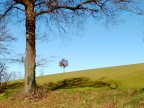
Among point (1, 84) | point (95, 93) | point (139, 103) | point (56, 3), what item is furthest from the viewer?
point (1, 84)

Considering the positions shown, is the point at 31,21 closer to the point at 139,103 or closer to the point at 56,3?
the point at 56,3

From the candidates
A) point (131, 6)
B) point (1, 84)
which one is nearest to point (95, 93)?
point (131, 6)

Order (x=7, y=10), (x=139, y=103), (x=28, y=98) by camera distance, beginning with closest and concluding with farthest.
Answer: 1. (x=139, y=103)
2. (x=28, y=98)
3. (x=7, y=10)

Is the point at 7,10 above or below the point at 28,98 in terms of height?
above

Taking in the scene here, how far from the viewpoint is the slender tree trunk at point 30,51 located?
24.8 meters

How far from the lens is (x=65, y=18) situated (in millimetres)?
25828

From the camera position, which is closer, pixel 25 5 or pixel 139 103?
pixel 139 103

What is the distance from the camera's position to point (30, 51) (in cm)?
2498

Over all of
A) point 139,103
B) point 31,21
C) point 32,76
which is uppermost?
point 31,21

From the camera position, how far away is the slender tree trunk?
81.5 ft

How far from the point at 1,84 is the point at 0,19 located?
8462 mm

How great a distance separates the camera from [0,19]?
88.9 ft

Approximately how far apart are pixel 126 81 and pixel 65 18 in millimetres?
7943

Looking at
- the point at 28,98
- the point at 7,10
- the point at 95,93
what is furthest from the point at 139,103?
the point at 7,10
